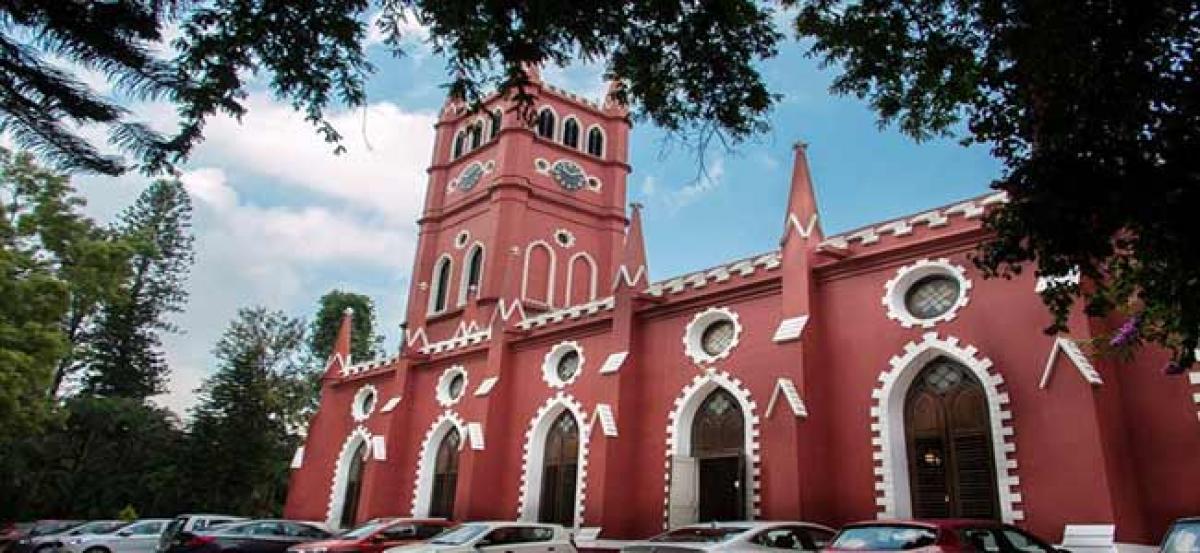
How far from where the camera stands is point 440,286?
116 feet

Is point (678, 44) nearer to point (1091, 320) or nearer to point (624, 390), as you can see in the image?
point (1091, 320)

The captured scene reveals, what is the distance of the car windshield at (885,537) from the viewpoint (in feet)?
30.1

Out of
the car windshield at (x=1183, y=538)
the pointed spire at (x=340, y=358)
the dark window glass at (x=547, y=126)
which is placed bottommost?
the car windshield at (x=1183, y=538)

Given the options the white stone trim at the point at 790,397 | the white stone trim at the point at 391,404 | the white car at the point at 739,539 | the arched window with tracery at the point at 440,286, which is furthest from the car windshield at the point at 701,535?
the arched window with tracery at the point at 440,286

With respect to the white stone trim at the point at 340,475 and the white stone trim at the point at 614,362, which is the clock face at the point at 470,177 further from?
the white stone trim at the point at 614,362

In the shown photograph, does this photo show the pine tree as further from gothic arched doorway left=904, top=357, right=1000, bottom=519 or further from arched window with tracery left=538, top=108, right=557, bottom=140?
gothic arched doorway left=904, top=357, right=1000, bottom=519

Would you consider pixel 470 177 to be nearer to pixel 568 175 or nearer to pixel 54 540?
pixel 568 175

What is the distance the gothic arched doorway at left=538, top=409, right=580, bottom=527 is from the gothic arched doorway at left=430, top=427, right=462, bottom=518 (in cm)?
379

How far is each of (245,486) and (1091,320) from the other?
34237mm

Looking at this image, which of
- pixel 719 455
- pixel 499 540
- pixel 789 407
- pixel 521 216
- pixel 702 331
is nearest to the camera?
pixel 499 540

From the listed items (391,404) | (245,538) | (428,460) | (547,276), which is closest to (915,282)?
(245,538)

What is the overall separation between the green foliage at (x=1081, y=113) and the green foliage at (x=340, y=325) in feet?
140

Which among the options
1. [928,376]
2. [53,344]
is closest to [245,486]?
[53,344]

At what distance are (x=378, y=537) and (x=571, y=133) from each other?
25.8 m
